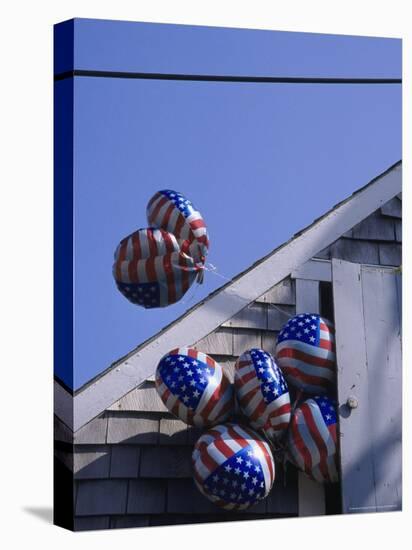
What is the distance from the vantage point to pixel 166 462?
24.3 feet

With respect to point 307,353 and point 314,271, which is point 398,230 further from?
point 307,353

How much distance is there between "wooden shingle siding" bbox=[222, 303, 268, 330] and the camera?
7.61 meters

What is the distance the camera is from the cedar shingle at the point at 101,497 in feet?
23.6

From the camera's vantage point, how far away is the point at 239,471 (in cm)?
730

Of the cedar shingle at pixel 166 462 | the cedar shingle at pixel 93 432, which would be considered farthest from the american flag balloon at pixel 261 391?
the cedar shingle at pixel 93 432

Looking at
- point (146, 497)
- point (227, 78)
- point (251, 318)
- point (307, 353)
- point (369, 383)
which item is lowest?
point (146, 497)

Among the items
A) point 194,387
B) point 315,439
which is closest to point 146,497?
point 194,387

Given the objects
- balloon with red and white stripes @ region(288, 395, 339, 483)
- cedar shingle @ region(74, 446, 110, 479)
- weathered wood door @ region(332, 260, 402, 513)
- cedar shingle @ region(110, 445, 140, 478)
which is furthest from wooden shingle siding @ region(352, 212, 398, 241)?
cedar shingle @ region(74, 446, 110, 479)

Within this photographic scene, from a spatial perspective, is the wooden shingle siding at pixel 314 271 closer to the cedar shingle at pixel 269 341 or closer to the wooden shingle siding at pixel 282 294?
the wooden shingle siding at pixel 282 294

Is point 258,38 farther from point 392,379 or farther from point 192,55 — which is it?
point 392,379

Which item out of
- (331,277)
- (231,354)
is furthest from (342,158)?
(231,354)

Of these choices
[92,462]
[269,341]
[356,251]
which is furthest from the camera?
[356,251]

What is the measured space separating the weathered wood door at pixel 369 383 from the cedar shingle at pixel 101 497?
3.80ft

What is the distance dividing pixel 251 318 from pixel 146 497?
1038 mm
